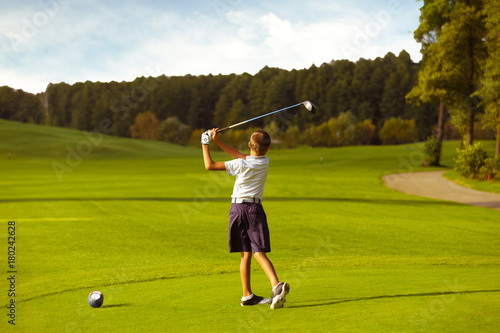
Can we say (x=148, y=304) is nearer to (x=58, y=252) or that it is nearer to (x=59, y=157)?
(x=58, y=252)

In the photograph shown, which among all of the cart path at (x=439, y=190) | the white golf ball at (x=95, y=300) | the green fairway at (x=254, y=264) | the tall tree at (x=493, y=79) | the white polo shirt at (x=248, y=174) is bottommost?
the cart path at (x=439, y=190)

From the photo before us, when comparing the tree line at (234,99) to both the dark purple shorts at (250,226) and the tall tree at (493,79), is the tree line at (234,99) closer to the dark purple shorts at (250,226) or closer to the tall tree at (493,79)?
the tall tree at (493,79)

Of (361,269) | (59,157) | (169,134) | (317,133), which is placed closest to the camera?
(361,269)

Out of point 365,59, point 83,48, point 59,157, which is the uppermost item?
point 365,59

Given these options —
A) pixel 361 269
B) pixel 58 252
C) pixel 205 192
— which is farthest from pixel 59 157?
pixel 361 269

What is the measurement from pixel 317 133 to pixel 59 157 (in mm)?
Answer: 67831

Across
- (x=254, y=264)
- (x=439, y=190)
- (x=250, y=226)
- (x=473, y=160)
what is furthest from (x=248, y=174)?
(x=473, y=160)

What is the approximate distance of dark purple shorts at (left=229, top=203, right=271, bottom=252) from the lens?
21.9 ft

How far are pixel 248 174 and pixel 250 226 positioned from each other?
0.68m

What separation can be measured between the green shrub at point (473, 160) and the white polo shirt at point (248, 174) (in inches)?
1288

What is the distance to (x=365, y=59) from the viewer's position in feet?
546

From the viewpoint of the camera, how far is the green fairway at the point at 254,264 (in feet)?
19.5

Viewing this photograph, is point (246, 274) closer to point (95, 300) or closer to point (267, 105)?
point (95, 300)

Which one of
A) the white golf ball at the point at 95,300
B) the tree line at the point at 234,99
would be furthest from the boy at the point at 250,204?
the tree line at the point at 234,99
